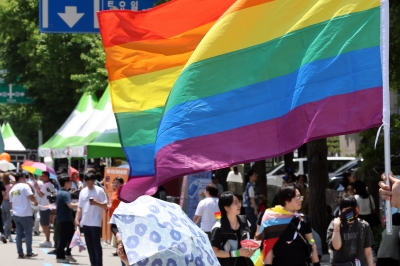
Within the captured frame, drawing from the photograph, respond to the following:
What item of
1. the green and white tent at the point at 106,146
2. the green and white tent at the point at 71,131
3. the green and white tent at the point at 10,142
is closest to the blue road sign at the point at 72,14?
the green and white tent at the point at 106,146

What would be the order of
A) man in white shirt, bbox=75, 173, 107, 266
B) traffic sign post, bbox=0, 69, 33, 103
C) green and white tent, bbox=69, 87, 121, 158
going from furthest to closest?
1. traffic sign post, bbox=0, 69, 33, 103
2. green and white tent, bbox=69, 87, 121, 158
3. man in white shirt, bbox=75, 173, 107, 266

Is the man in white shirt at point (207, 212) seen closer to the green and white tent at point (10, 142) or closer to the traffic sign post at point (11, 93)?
the traffic sign post at point (11, 93)

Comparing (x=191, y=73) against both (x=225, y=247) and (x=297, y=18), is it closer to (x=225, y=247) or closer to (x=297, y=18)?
(x=297, y=18)

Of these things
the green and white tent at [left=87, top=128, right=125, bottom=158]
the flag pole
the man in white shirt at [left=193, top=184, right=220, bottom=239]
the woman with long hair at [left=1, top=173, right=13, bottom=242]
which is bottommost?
the woman with long hair at [left=1, top=173, right=13, bottom=242]

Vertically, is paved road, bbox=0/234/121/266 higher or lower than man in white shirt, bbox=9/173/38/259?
lower

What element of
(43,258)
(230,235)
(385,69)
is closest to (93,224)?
(43,258)

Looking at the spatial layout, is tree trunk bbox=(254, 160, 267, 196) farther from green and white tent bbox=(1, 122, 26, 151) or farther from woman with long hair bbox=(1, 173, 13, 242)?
green and white tent bbox=(1, 122, 26, 151)

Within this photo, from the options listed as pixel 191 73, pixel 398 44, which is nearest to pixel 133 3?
pixel 398 44

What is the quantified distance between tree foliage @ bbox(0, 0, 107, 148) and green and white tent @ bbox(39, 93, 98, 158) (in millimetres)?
554

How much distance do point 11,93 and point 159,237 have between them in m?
37.7

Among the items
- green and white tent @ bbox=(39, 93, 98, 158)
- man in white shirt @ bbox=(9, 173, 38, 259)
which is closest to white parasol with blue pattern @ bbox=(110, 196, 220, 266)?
man in white shirt @ bbox=(9, 173, 38, 259)

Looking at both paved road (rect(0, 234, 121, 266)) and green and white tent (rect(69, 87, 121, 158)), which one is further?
green and white tent (rect(69, 87, 121, 158))

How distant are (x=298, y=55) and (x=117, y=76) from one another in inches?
88.2

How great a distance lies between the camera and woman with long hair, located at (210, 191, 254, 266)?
351 inches
